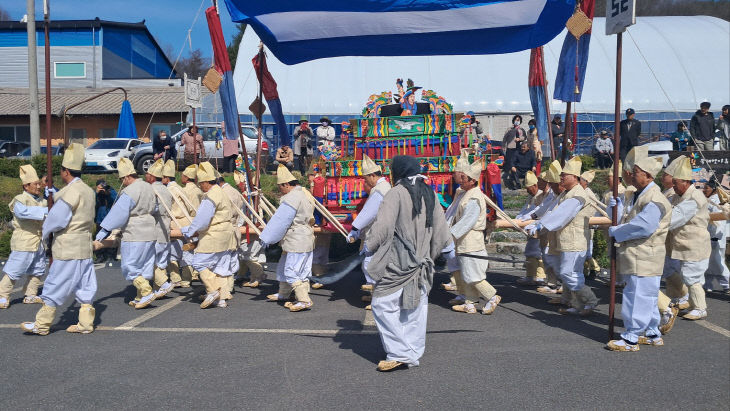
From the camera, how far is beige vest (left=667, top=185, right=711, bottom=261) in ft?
24.2

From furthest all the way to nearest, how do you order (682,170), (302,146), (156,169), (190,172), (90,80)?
(90,80)
(302,146)
(190,172)
(156,169)
(682,170)

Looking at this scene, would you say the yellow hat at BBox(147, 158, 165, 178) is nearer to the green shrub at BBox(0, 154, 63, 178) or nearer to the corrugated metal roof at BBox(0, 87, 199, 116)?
the green shrub at BBox(0, 154, 63, 178)

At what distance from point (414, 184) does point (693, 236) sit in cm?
386

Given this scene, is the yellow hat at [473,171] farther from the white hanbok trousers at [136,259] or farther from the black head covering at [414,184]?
the white hanbok trousers at [136,259]

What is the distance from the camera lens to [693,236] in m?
7.44

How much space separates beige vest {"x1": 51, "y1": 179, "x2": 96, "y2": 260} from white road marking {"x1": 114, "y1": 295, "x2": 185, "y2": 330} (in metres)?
0.89

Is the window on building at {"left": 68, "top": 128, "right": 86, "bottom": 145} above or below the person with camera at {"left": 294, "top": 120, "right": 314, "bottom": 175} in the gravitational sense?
above

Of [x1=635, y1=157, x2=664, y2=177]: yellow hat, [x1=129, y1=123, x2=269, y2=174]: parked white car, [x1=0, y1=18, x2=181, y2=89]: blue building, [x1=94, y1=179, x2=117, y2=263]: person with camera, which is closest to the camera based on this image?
[x1=635, y1=157, x2=664, y2=177]: yellow hat

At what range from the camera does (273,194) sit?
49.4 feet

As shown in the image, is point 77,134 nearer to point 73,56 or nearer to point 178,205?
point 73,56

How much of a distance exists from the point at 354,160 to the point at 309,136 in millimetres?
8959

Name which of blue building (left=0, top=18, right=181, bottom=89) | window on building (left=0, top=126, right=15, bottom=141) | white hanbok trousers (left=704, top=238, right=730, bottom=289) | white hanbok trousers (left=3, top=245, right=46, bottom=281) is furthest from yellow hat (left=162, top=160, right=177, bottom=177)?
blue building (left=0, top=18, right=181, bottom=89)

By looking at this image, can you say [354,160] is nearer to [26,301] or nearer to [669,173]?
[669,173]

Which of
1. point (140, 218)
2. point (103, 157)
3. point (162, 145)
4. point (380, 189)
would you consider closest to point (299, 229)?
point (380, 189)
